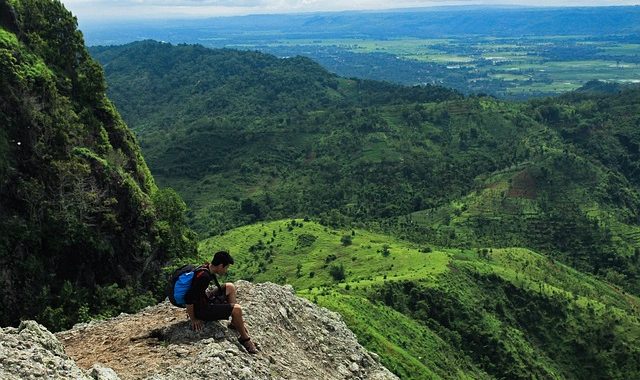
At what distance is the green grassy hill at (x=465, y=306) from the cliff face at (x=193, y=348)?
782 inches

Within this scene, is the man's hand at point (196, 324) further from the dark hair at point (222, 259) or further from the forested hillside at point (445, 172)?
the forested hillside at point (445, 172)

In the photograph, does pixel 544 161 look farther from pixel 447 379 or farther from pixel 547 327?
pixel 447 379

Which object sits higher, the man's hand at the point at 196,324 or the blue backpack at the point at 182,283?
the blue backpack at the point at 182,283

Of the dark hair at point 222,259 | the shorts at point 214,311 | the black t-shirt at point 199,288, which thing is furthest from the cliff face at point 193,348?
the dark hair at point 222,259

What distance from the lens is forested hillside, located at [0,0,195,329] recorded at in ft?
116

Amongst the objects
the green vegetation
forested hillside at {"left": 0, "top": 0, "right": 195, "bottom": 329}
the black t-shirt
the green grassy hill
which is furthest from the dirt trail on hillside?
the green vegetation

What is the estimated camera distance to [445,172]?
13962 centimetres

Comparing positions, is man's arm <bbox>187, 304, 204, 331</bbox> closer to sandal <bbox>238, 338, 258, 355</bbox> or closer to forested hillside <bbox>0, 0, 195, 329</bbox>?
sandal <bbox>238, 338, 258, 355</bbox>

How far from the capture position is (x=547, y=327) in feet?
213

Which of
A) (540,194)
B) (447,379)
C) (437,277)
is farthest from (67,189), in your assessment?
(540,194)

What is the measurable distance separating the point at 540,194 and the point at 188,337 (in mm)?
115511

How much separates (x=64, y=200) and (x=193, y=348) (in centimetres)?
2631

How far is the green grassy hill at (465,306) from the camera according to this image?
163ft

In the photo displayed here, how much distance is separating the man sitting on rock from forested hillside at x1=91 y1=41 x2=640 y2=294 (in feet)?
279
